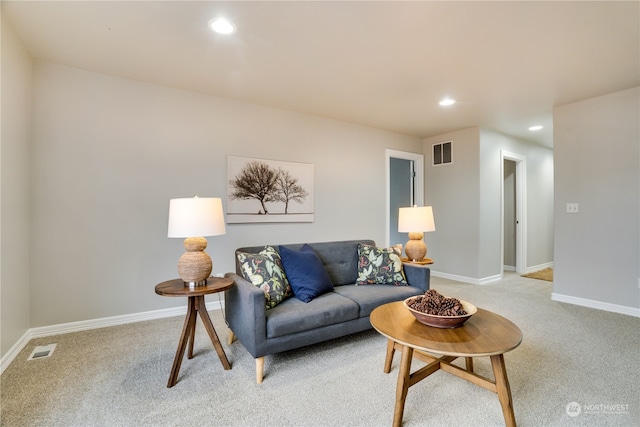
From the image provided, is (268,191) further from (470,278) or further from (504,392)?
(470,278)

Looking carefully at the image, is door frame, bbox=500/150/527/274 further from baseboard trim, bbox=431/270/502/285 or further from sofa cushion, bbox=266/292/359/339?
sofa cushion, bbox=266/292/359/339

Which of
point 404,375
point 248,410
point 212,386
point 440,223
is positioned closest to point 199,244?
point 212,386

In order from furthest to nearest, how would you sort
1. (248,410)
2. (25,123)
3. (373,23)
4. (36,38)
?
(25,123), (36,38), (373,23), (248,410)

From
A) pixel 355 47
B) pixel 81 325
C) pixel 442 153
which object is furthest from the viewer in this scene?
pixel 442 153

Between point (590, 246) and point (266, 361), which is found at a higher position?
point (590, 246)

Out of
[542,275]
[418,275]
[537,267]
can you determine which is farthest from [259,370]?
[537,267]

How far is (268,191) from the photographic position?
146 inches

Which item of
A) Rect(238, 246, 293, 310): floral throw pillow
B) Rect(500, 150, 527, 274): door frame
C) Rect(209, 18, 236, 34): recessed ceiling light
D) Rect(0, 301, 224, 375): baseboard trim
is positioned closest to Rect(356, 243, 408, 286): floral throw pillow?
Rect(238, 246, 293, 310): floral throw pillow

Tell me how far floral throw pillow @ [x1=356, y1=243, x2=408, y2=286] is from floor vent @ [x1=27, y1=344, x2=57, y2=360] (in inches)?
102

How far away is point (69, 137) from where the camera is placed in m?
2.71

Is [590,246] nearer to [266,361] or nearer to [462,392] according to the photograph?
[462,392]

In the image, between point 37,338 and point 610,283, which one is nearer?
point 37,338

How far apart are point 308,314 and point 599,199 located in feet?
12.2

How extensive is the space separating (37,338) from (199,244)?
1857mm
